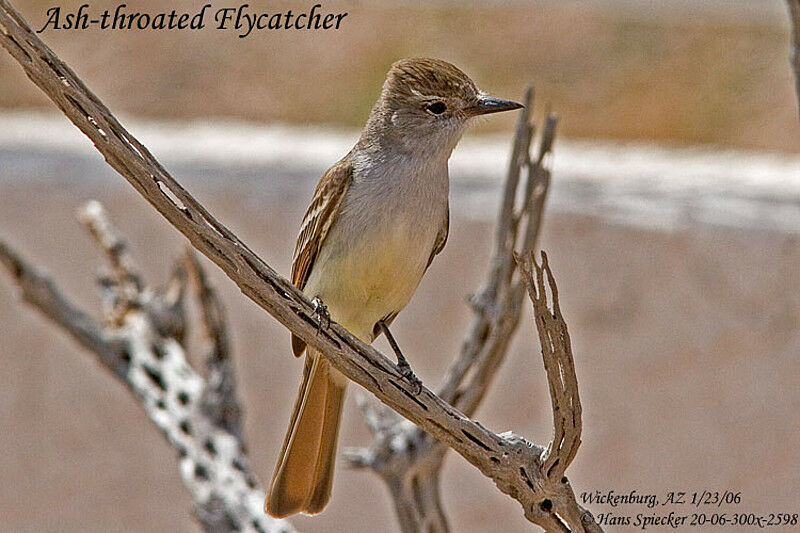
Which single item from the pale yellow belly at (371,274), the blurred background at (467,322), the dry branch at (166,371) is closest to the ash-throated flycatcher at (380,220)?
the pale yellow belly at (371,274)

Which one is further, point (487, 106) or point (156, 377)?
point (156, 377)

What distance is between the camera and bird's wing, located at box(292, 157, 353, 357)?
2188 millimetres

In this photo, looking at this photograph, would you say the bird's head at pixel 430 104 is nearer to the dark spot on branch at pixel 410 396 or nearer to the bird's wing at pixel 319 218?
the bird's wing at pixel 319 218

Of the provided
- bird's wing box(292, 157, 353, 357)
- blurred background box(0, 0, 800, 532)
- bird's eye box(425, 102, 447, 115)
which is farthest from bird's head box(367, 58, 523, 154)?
blurred background box(0, 0, 800, 532)

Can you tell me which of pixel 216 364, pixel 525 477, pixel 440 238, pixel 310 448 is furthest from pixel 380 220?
pixel 216 364

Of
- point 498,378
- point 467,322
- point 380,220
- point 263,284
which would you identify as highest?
point 467,322

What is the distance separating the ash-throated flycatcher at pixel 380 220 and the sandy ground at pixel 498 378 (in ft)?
4.22

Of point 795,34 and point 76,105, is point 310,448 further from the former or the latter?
point 795,34

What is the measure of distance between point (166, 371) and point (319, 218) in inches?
25.1

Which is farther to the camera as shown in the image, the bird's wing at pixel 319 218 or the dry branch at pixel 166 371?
the dry branch at pixel 166 371

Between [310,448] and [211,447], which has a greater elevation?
[211,447]

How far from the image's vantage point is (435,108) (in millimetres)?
2195

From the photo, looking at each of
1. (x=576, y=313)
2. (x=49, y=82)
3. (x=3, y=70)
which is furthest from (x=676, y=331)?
(x=3, y=70)

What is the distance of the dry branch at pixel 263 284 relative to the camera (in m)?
1.52
